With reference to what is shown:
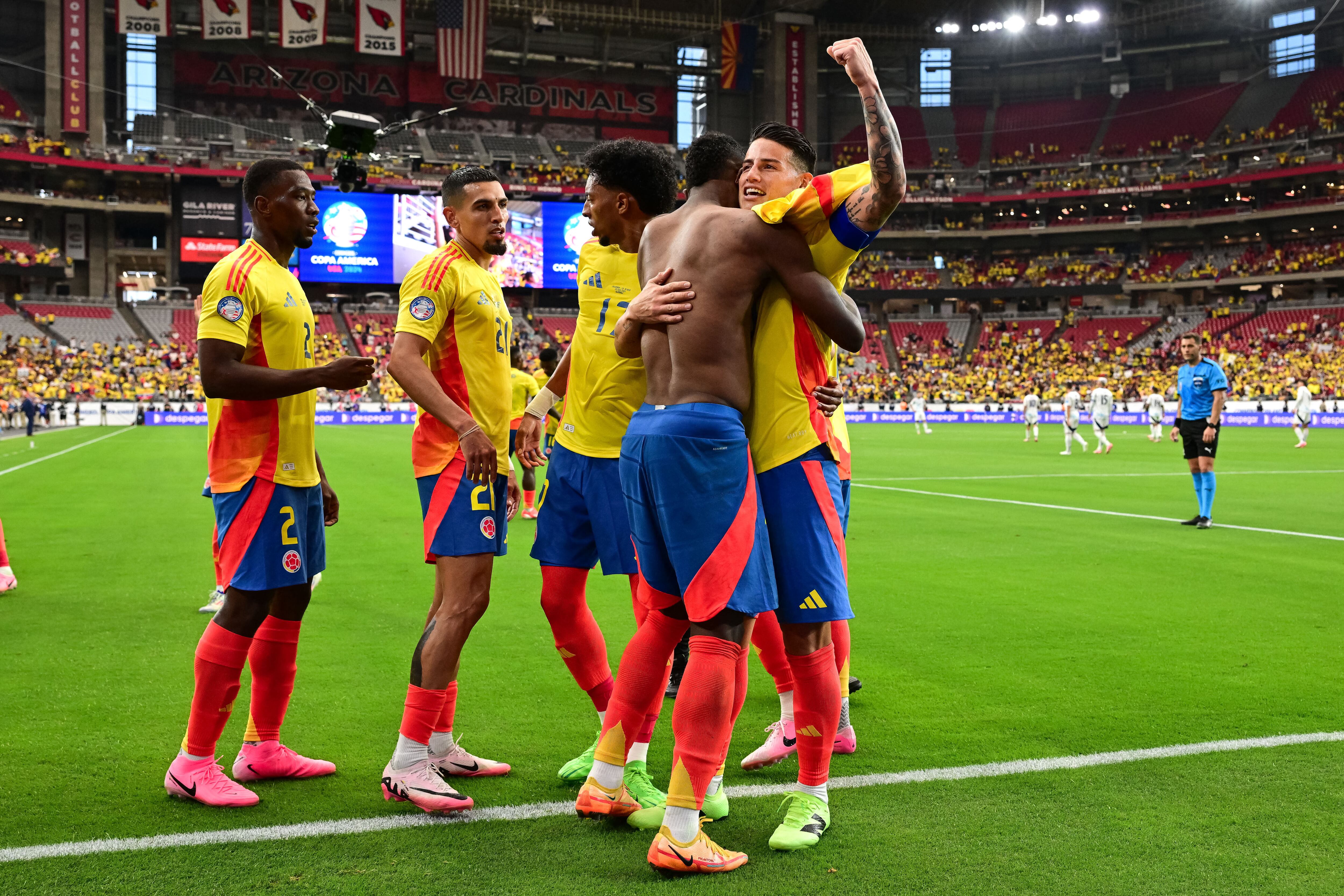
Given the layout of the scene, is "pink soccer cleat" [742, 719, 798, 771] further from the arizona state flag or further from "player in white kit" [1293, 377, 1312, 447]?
the arizona state flag

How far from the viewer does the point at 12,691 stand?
5398 millimetres

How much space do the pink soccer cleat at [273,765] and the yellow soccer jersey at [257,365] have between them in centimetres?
105

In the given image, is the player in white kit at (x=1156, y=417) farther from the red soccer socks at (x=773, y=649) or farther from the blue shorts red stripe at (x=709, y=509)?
the blue shorts red stripe at (x=709, y=509)

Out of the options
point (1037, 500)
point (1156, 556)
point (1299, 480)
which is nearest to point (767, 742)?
point (1156, 556)

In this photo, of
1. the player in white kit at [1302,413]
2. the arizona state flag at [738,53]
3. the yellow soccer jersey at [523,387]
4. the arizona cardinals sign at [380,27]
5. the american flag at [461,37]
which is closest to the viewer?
the yellow soccer jersey at [523,387]

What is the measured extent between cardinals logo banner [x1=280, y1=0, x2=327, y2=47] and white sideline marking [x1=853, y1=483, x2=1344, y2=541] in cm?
4569

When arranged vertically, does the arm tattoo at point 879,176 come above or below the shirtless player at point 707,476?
above

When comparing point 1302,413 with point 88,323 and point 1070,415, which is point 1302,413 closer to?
point 1070,415

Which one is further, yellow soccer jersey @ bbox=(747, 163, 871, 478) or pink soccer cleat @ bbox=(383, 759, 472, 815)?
pink soccer cleat @ bbox=(383, 759, 472, 815)

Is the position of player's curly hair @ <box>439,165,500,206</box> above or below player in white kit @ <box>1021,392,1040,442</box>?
above

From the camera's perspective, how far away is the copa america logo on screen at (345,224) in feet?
177

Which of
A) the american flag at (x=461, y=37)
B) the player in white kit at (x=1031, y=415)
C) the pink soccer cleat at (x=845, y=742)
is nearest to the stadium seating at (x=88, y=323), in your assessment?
the american flag at (x=461, y=37)

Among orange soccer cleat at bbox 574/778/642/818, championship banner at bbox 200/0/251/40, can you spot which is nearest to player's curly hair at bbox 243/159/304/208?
orange soccer cleat at bbox 574/778/642/818

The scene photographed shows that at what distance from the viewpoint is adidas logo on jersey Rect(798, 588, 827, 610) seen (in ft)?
11.4
